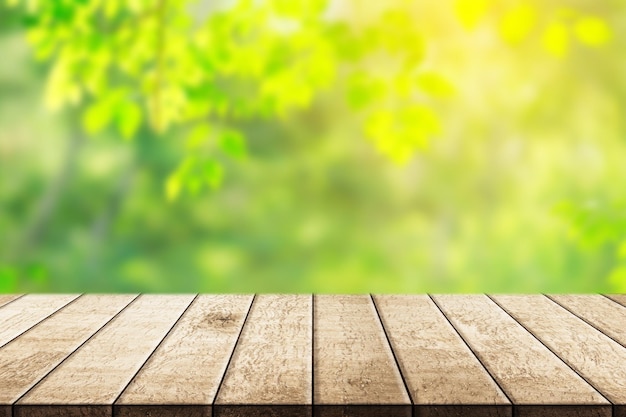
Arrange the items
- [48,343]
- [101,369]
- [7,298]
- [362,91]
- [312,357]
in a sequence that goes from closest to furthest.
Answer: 1. [101,369]
2. [312,357]
3. [48,343]
4. [7,298]
5. [362,91]

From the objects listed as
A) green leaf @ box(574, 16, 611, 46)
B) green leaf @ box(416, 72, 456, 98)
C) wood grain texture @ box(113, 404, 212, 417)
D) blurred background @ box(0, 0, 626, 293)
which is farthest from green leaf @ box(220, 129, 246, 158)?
wood grain texture @ box(113, 404, 212, 417)

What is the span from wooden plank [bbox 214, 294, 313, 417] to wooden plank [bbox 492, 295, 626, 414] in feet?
1.78

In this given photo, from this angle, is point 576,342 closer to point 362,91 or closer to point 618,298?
point 618,298

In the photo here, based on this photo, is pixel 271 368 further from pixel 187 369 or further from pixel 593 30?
pixel 593 30

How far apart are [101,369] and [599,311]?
144cm

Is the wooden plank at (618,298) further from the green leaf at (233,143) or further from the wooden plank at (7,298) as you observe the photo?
the wooden plank at (7,298)

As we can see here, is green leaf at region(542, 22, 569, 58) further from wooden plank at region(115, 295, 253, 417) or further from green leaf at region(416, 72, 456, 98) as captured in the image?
wooden plank at region(115, 295, 253, 417)

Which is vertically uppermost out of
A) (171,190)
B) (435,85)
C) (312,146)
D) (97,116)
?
(435,85)

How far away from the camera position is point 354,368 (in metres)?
1.66

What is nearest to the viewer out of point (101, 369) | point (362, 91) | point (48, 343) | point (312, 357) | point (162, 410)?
point (162, 410)

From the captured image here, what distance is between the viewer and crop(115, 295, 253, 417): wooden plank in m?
1.41

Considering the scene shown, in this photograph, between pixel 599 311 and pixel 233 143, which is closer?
pixel 599 311

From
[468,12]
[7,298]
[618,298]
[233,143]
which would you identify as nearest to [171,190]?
[233,143]

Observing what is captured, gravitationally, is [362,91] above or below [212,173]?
above
